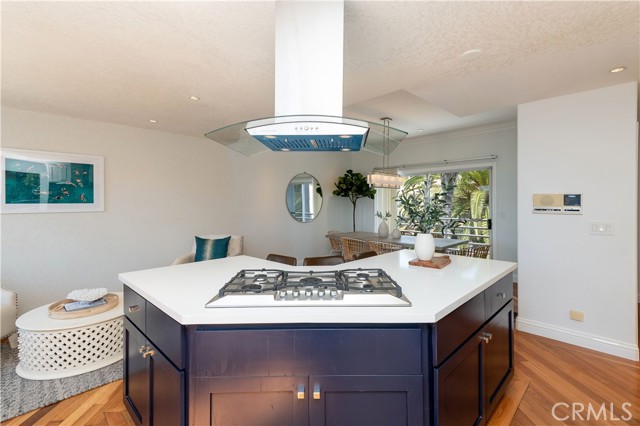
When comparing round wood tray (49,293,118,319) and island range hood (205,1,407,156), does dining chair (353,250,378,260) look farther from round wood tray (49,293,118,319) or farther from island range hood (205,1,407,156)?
round wood tray (49,293,118,319)

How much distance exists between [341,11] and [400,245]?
2.90 metres

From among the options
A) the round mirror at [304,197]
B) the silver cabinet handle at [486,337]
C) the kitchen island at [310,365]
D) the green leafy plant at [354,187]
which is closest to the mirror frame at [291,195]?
the round mirror at [304,197]

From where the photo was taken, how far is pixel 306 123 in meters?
1.26

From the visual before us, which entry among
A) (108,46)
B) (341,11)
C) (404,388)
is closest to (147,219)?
(108,46)

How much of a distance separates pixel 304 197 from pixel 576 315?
4.22 metres

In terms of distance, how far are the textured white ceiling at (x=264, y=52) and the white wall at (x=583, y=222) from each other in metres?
0.26

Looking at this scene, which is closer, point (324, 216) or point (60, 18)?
point (60, 18)

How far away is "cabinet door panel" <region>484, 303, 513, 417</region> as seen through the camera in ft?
5.24

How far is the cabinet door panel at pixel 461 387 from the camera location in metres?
1.14

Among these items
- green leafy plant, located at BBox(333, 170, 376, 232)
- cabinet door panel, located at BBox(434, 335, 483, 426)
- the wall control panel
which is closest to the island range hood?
cabinet door panel, located at BBox(434, 335, 483, 426)

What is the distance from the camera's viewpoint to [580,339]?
103 inches

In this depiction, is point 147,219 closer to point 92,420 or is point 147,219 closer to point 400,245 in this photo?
point 92,420

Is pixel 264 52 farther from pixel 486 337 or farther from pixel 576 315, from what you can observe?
pixel 576 315

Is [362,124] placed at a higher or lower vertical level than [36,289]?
higher
